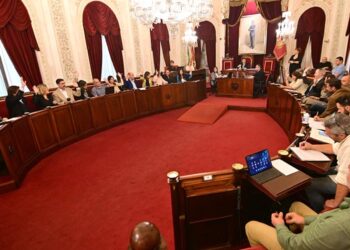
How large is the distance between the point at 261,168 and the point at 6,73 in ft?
22.8

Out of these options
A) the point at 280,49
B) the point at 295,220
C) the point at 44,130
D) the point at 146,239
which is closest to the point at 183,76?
the point at 280,49

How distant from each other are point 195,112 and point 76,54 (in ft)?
13.7

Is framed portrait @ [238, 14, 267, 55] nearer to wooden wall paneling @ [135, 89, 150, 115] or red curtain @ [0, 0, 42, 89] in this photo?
wooden wall paneling @ [135, 89, 150, 115]

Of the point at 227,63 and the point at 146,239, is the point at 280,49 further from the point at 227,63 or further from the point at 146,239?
the point at 146,239

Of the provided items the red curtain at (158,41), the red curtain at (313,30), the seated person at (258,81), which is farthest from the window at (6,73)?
the red curtain at (313,30)

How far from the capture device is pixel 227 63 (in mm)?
11094

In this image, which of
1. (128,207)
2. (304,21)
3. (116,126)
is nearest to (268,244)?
(128,207)

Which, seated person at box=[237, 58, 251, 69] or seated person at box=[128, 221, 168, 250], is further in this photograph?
seated person at box=[237, 58, 251, 69]

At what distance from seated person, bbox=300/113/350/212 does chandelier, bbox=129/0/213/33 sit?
389cm

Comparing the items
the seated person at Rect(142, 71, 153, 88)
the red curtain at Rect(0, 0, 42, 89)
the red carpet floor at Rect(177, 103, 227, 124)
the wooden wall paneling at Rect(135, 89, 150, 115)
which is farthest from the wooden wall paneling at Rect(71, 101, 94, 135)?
the seated person at Rect(142, 71, 153, 88)

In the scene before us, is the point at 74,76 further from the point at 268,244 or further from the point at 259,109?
the point at 268,244

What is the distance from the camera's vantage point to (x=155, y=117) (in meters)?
7.25

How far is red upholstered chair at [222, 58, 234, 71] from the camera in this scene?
11031 mm

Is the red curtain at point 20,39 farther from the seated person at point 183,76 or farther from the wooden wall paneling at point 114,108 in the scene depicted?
the seated person at point 183,76
